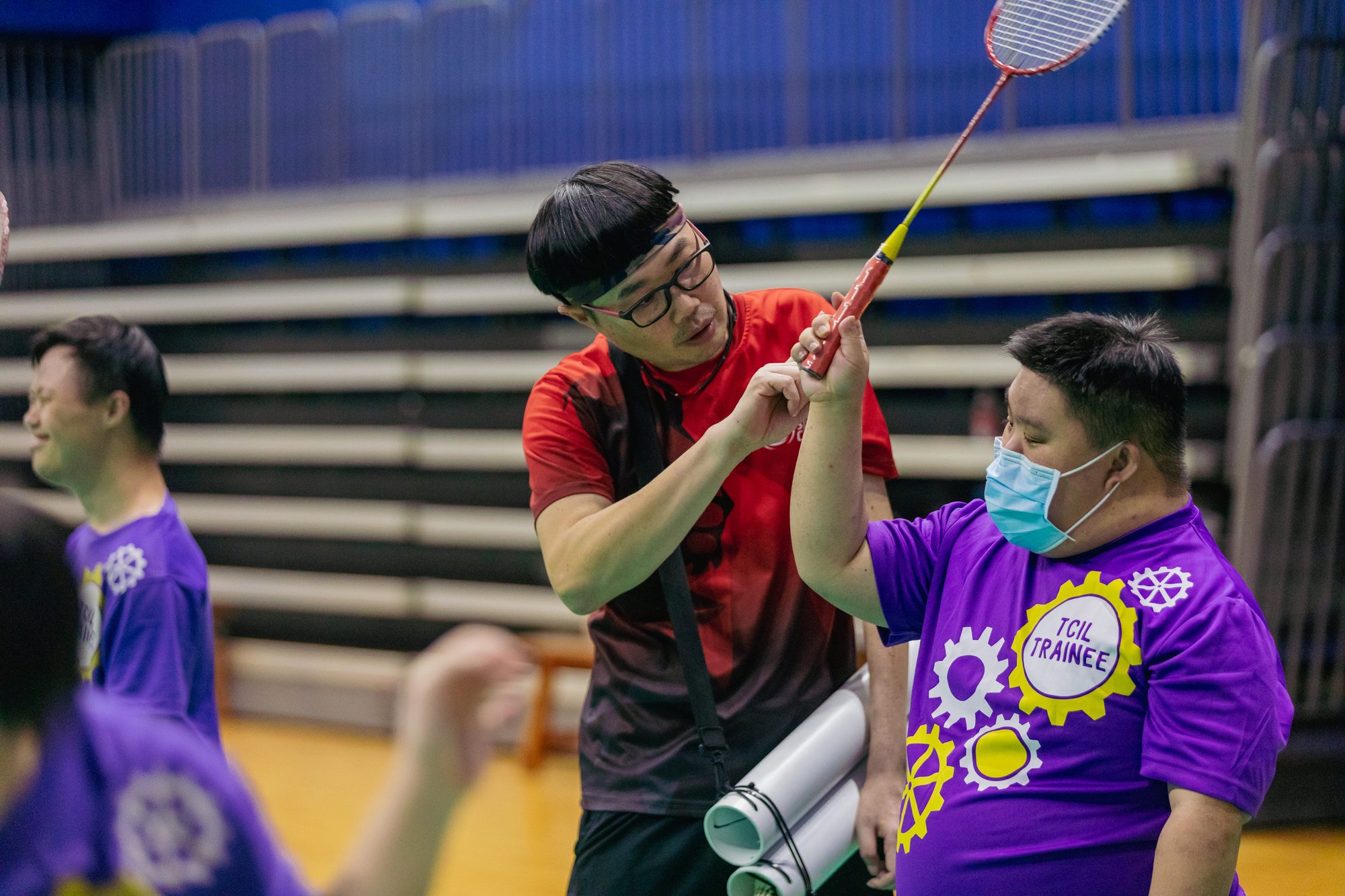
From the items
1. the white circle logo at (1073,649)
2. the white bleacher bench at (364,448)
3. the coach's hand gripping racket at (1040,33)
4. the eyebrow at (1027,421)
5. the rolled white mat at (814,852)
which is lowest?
the white bleacher bench at (364,448)

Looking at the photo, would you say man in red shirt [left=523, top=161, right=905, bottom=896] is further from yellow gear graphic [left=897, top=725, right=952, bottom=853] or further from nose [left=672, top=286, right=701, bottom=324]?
yellow gear graphic [left=897, top=725, right=952, bottom=853]

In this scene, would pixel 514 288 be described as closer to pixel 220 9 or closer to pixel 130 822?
pixel 220 9

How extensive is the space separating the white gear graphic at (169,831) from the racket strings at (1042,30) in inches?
55.3

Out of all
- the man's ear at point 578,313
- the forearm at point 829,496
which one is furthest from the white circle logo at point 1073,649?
the man's ear at point 578,313

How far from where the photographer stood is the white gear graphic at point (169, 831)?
0.91 m

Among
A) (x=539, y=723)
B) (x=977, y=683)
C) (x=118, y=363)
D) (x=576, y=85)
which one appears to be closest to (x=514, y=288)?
(x=576, y=85)

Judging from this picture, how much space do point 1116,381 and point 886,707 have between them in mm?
530

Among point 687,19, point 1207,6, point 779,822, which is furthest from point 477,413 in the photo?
point 779,822

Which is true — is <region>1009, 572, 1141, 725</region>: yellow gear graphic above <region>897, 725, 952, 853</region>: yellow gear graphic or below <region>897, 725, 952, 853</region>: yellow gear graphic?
above

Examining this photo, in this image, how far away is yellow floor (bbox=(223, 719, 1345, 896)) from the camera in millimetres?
3758

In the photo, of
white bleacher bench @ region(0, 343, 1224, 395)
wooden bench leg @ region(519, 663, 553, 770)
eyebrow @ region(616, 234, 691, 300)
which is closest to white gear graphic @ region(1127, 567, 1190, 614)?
eyebrow @ region(616, 234, 691, 300)

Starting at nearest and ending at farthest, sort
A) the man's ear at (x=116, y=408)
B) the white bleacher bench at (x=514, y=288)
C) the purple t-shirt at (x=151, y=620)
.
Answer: the purple t-shirt at (x=151, y=620) < the man's ear at (x=116, y=408) < the white bleacher bench at (x=514, y=288)

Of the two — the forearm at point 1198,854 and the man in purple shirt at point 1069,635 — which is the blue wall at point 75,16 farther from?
the forearm at point 1198,854

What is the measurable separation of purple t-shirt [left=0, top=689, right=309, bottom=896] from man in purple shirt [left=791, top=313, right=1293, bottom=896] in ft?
2.56
